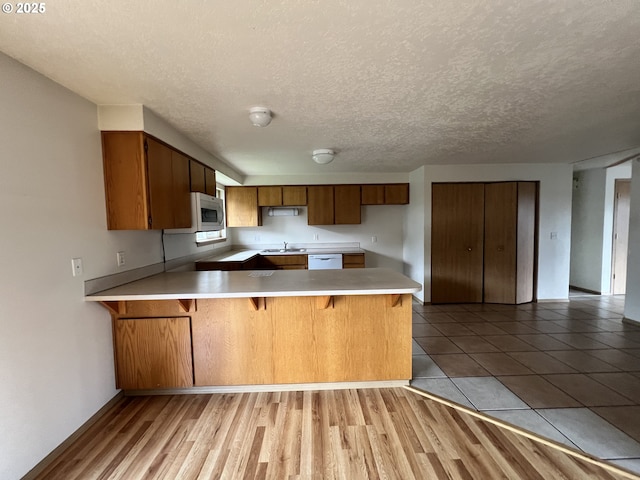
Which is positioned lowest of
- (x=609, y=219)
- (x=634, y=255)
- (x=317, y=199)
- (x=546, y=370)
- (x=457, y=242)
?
(x=546, y=370)

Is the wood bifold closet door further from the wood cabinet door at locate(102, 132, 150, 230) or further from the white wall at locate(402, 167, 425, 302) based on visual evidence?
the wood cabinet door at locate(102, 132, 150, 230)

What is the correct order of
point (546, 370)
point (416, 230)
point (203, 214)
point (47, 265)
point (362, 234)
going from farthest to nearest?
point (362, 234) → point (416, 230) → point (203, 214) → point (546, 370) → point (47, 265)

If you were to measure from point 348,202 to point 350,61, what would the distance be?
338 centimetres

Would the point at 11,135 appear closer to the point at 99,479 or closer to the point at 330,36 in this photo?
the point at 330,36

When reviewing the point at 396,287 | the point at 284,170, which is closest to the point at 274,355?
the point at 396,287

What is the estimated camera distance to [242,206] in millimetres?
4773

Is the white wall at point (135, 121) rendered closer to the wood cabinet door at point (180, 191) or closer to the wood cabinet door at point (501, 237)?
the wood cabinet door at point (180, 191)

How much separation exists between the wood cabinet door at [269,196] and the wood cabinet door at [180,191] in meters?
2.08

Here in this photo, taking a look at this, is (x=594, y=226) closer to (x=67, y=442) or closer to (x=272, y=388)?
(x=272, y=388)

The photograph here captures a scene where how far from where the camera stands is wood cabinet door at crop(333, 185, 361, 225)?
479 centimetres

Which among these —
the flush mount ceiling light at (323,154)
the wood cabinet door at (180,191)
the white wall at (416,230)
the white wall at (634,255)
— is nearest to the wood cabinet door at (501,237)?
the white wall at (416,230)

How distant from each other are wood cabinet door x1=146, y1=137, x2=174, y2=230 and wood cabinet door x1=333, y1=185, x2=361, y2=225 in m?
2.93

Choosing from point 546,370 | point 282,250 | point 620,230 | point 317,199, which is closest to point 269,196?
point 317,199

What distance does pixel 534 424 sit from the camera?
5.86 feet
